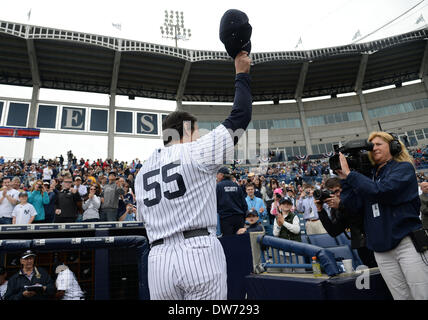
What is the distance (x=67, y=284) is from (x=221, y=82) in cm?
2983

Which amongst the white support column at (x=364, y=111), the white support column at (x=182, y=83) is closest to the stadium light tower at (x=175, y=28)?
the white support column at (x=182, y=83)

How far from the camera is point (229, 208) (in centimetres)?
492

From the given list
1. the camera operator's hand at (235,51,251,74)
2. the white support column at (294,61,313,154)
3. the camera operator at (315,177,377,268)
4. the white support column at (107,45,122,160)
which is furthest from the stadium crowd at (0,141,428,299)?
the white support column at (294,61,313,154)

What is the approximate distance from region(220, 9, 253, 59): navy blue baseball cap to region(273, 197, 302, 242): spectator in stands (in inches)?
163

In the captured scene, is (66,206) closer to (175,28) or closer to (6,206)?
(6,206)

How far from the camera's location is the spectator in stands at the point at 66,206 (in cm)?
642

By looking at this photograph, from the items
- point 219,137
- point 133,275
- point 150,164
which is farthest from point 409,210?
point 133,275

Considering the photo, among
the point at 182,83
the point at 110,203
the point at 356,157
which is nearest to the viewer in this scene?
the point at 356,157

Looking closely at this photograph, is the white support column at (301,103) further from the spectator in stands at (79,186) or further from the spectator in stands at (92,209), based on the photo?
the spectator in stands at (92,209)

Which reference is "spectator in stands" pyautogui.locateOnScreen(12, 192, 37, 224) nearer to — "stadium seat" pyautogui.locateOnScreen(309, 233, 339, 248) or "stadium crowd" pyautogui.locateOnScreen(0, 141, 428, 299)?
"stadium crowd" pyautogui.locateOnScreen(0, 141, 428, 299)

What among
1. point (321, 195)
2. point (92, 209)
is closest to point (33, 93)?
point (92, 209)

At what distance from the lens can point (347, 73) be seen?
107 ft
